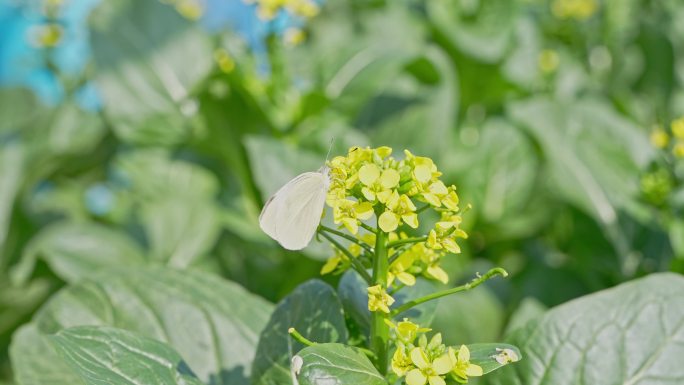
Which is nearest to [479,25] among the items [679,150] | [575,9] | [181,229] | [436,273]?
[575,9]

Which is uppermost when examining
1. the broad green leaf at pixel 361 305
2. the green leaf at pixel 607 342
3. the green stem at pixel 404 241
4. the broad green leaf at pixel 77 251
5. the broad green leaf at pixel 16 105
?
the green stem at pixel 404 241

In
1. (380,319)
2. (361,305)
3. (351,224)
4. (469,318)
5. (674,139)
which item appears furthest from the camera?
(674,139)

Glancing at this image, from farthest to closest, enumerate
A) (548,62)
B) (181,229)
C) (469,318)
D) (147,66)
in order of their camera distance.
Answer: (548,62), (147,66), (181,229), (469,318)

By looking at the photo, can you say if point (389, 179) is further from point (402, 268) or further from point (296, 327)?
point (296, 327)

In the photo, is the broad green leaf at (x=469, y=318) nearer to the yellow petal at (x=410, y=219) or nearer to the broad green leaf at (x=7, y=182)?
the yellow petal at (x=410, y=219)

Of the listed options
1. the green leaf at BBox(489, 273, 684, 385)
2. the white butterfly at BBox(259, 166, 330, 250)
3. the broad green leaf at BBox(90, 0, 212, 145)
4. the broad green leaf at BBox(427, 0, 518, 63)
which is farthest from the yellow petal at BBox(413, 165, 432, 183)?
the broad green leaf at BBox(427, 0, 518, 63)

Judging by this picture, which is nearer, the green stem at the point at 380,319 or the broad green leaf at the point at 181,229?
the green stem at the point at 380,319

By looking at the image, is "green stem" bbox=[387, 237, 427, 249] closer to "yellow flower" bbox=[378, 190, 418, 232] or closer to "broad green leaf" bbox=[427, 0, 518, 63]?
"yellow flower" bbox=[378, 190, 418, 232]

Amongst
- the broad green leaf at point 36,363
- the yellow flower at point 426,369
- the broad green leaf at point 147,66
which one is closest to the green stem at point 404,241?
the yellow flower at point 426,369
